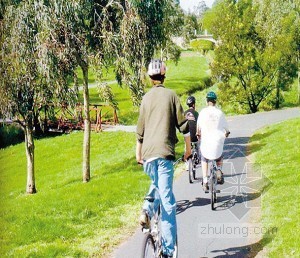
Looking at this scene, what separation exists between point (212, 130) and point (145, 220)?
3964mm

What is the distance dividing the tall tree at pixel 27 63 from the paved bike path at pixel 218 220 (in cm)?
507

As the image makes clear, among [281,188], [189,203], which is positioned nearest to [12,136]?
[189,203]

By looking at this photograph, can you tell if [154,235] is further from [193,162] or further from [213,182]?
[193,162]

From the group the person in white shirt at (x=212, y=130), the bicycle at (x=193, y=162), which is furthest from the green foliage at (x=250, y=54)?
the person in white shirt at (x=212, y=130)

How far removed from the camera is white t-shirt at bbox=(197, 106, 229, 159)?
870 centimetres

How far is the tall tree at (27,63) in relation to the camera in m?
13.0

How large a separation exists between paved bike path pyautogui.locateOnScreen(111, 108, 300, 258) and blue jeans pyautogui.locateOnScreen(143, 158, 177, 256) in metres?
1.13

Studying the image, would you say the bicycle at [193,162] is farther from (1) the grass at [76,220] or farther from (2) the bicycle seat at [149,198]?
(2) the bicycle seat at [149,198]

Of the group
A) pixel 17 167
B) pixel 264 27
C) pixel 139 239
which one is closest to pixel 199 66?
pixel 264 27

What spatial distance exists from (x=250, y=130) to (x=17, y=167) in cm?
1323

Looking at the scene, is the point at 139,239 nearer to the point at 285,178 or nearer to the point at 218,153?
the point at 218,153

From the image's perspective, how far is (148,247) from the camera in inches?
204

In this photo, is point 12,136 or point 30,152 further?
point 12,136

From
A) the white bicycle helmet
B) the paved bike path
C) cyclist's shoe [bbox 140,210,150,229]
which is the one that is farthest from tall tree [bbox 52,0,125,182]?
cyclist's shoe [bbox 140,210,150,229]
